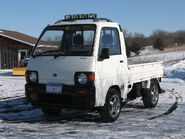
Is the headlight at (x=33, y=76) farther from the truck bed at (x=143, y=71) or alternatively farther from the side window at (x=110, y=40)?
the truck bed at (x=143, y=71)

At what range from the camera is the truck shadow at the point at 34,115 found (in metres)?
6.89

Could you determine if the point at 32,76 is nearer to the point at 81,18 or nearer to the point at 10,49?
the point at 81,18

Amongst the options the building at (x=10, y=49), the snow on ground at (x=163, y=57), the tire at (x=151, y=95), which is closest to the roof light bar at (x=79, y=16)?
the tire at (x=151, y=95)

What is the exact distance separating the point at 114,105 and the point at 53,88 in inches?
61.5

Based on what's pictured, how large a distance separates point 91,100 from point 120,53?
1691 mm

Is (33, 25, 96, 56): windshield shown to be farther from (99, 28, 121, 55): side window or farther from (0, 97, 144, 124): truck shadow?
(0, 97, 144, 124): truck shadow

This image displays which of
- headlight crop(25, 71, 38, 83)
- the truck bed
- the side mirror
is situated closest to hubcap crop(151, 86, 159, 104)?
the truck bed

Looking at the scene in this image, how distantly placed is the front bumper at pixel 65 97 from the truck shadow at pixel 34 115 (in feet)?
2.01

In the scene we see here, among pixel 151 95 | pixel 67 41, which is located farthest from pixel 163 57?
pixel 67 41

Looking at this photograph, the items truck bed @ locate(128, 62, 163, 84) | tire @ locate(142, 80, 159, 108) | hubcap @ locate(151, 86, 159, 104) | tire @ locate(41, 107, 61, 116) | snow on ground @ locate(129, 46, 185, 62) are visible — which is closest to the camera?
tire @ locate(41, 107, 61, 116)

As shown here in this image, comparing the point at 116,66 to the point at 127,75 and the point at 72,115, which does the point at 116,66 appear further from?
the point at 72,115

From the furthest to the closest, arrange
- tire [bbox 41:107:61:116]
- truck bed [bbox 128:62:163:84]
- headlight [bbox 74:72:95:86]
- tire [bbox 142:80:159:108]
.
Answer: tire [bbox 142:80:159:108] < truck bed [bbox 128:62:163:84] < tire [bbox 41:107:61:116] < headlight [bbox 74:72:95:86]

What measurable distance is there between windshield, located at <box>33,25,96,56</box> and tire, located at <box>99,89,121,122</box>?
1144 millimetres

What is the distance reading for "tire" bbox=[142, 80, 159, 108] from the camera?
862cm
